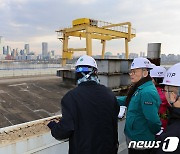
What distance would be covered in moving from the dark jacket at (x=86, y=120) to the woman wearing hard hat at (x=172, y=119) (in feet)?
2.05

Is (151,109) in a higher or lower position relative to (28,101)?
higher

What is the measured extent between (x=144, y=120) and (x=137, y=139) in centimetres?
25

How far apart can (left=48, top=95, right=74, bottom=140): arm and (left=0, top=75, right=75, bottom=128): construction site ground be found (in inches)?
399

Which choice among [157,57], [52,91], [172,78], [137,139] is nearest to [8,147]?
[137,139]

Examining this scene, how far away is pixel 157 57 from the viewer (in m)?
8.41

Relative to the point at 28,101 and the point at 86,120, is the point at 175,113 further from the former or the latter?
the point at 28,101

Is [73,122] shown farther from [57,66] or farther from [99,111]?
[57,66]

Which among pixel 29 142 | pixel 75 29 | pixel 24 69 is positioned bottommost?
pixel 24 69

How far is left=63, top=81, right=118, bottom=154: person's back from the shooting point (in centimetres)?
174

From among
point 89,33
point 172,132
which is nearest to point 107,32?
point 89,33

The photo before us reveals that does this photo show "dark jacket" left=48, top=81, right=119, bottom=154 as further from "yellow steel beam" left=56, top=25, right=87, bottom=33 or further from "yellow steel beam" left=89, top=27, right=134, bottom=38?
"yellow steel beam" left=56, top=25, right=87, bottom=33

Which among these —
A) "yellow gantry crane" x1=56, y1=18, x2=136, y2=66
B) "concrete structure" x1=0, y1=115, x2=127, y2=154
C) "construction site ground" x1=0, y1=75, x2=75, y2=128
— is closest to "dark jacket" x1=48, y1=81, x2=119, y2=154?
"concrete structure" x1=0, y1=115, x2=127, y2=154

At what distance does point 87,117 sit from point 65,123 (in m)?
0.20

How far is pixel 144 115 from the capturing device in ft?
7.50
